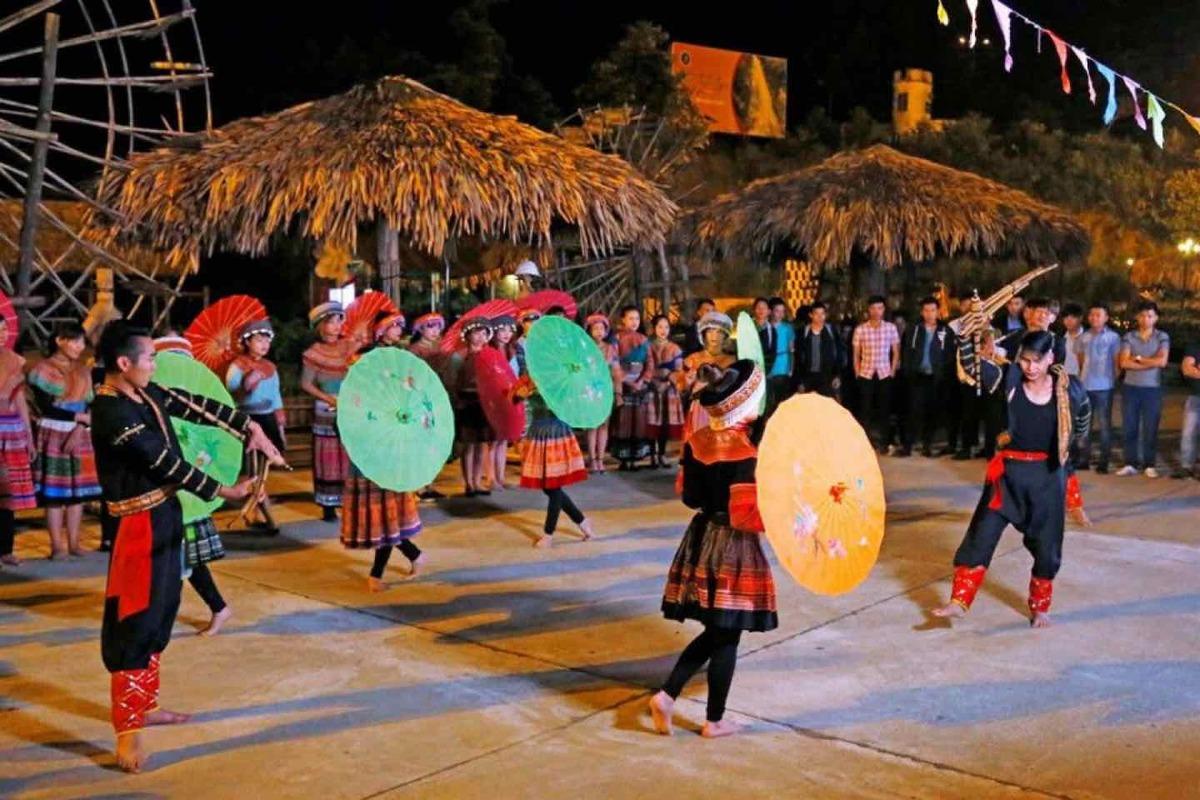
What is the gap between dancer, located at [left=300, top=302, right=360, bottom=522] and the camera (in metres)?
8.25

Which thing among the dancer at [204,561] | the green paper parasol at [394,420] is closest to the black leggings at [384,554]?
the green paper parasol at [394,420]

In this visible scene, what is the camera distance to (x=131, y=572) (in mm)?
4426

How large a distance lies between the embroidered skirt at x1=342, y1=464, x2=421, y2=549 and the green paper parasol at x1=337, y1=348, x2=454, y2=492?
0.79 feet

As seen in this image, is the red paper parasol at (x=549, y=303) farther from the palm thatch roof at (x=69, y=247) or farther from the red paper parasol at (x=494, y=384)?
the palm thatch roof at (x=69, y=247)

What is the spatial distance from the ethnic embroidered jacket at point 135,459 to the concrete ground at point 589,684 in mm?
960

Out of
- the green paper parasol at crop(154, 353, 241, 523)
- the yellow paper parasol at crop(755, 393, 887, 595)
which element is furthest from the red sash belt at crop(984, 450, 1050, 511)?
the green paper parasol at crop(154, 353, 241, 523)

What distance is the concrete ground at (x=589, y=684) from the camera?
169 inches

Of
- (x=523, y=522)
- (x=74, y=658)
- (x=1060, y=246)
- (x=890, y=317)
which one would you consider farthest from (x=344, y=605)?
(x=1060, y=246)

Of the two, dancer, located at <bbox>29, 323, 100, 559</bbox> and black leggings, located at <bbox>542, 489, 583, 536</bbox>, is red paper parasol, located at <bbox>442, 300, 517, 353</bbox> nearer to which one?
black leggings, located at <bbox>542, 489, 583, 536</bbox>

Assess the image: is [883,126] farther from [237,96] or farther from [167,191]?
[167,191]

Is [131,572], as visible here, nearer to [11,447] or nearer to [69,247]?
[11,447]

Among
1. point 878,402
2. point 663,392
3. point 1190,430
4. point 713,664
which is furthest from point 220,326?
point 1190,430

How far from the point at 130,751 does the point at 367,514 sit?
2.38m

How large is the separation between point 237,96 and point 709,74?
16.5 metres
